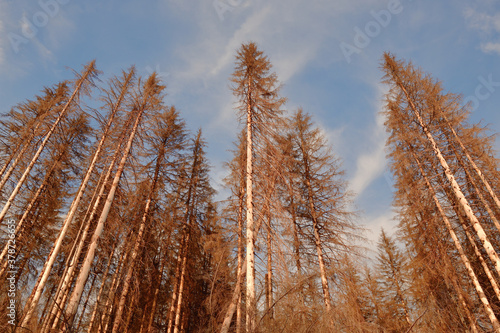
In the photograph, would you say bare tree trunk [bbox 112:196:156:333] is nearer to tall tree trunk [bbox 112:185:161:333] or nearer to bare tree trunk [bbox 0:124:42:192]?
tall tree trunk [bbox 112:185:161:333]

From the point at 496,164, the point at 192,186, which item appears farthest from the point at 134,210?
the point at 496,164

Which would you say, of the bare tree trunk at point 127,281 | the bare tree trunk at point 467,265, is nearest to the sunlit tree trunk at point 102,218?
the bare tree trunk at point 127,281

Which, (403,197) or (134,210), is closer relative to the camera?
(134,210)

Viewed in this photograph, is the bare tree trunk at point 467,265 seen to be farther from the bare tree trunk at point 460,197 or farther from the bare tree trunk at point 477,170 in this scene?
the bare tree trunk at point 477,170

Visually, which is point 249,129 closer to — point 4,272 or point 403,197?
point 403,197

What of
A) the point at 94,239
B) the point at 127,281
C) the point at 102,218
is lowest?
the point at 127,281

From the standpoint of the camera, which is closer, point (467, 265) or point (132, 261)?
point (132, 261)

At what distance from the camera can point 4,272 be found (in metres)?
9.98

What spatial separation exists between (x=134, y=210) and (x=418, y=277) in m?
12.6

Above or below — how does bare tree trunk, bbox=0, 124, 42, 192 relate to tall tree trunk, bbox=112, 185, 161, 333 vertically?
above

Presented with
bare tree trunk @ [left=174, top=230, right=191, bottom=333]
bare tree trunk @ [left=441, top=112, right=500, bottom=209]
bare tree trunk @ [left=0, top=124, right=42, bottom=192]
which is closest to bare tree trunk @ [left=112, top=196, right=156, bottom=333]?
bare tree trunk @ [left=174, top=230, right=191, bottom=333]

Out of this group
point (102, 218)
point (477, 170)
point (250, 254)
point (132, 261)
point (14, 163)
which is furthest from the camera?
point (14, 163)

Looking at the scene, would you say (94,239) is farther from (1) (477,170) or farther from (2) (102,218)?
(1) (477,170)

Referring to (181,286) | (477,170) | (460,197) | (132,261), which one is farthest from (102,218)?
(477,170)
